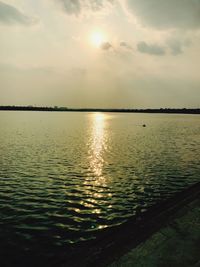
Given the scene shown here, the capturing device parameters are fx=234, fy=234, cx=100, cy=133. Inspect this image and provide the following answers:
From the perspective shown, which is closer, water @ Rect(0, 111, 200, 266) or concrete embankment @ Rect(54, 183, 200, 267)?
concrete embankment @ Rect(54, 183, 200, 267)

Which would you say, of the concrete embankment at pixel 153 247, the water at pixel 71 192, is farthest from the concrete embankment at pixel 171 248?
the water at pixel 71 192

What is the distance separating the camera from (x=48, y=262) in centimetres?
1220

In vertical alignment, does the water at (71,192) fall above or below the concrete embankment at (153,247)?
below

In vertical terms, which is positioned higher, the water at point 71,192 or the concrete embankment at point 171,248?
the concrete embankment at point 171,248

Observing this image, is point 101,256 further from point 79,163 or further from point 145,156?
point 145,156

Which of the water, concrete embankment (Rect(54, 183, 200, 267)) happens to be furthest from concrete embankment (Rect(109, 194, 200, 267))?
the water

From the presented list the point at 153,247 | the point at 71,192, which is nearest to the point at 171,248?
the point at 153,247

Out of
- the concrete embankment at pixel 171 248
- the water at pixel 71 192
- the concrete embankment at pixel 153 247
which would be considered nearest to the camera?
the concrete embankment at pixel 171 248

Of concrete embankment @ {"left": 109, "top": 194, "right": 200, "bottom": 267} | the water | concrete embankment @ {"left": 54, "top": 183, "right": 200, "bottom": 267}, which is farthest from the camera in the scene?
the water

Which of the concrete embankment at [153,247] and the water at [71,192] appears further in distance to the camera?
the water at [71,192]

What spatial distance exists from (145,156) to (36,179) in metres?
20.4

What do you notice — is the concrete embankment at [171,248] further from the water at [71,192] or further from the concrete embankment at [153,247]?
the water at [71,192]

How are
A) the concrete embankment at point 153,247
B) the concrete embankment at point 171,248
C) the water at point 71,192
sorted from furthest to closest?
1. the water at point 71,192
2. the concrete embankment at point 153,247
3. the concrete embankment at point 171,248

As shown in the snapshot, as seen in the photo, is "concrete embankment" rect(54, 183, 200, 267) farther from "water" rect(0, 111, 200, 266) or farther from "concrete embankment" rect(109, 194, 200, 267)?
"water" rect(0, 111, 200, 266)
